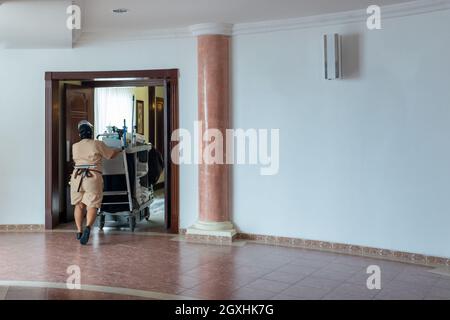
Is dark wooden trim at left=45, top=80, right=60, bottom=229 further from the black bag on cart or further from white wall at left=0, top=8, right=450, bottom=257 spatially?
the black bag on cart

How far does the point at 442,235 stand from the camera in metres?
4.99

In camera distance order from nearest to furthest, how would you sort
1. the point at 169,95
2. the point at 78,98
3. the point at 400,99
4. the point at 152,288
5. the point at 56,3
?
the point at 152,288
the point at 56,3
the point at 400,99
the point at 169,95
the point at 78,98

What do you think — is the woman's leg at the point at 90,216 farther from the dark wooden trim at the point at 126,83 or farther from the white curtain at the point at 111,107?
the white curtain at the point at 111,107

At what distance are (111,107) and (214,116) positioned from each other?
4518 mm

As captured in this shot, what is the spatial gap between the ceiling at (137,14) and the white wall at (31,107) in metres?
0.29

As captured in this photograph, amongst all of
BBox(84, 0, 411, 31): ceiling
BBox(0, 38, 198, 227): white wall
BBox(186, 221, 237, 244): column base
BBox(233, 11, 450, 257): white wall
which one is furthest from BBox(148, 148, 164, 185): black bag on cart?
BBox(84, 0, 411, 31): ceiling

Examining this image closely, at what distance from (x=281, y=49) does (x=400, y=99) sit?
1.56m

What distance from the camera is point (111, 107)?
10047 millimetres

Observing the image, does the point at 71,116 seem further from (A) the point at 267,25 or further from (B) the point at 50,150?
(A) the point at 267,25

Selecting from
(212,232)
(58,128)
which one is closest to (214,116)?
(212,232)

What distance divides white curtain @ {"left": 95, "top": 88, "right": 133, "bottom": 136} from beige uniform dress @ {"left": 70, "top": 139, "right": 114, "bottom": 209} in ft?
11.2

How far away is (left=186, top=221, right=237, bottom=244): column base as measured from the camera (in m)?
6.06

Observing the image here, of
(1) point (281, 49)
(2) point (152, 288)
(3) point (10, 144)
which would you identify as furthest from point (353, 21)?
(3) point (10, 144)

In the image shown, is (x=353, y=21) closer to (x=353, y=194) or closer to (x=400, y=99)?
(x=400, y=99)
